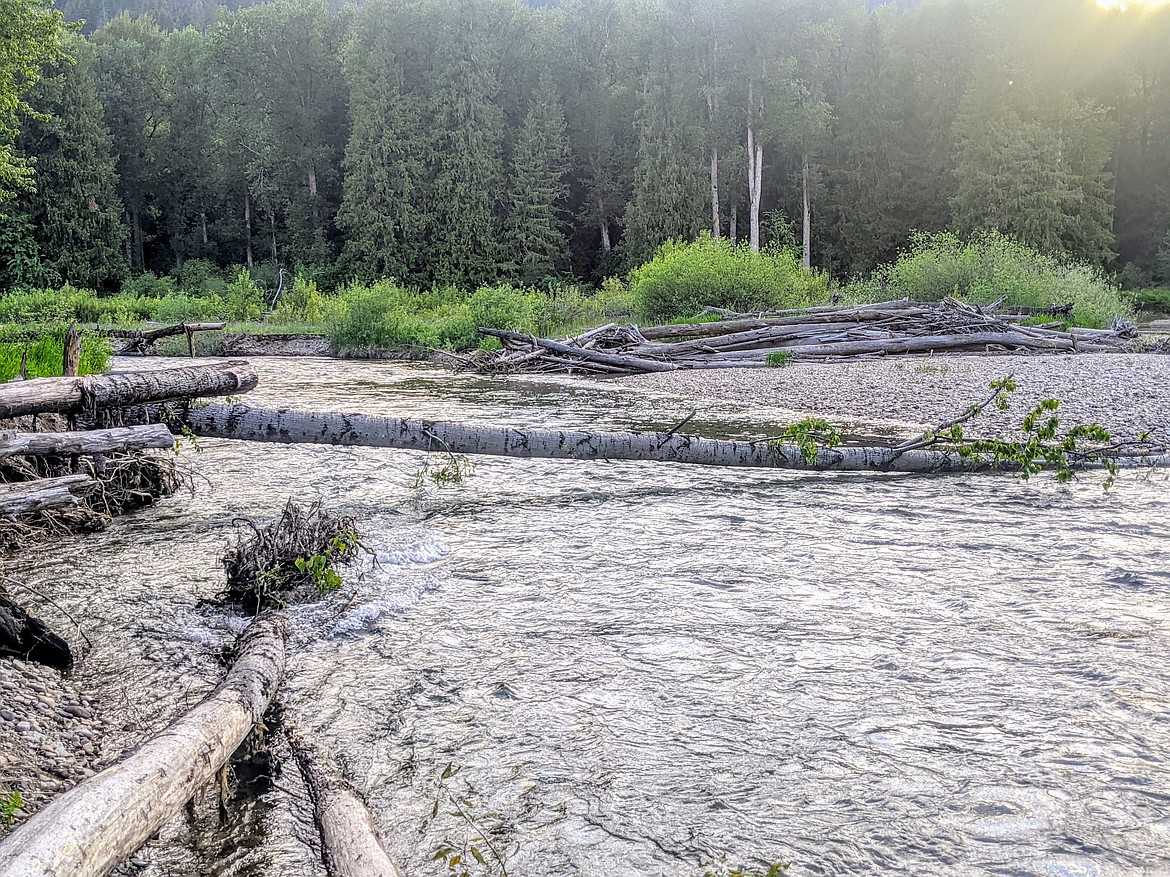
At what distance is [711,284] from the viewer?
74.4ft

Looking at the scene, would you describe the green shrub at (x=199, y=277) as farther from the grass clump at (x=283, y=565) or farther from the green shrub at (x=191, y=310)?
the grass clump at (x=283, y=565)

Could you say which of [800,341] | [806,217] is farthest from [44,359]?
[806,217]

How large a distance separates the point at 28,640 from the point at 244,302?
30248 millimetres

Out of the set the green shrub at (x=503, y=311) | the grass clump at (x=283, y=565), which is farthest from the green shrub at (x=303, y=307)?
the grass clump at (x=283, y=565)

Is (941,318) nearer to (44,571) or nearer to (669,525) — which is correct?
(669,525)

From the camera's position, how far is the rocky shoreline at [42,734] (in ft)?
9.14

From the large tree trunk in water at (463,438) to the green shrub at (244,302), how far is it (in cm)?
2585

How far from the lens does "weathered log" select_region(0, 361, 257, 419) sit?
5.11 m

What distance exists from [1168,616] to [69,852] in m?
4.54

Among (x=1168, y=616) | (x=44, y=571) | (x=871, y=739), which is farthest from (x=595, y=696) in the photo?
(x=44, y=571)

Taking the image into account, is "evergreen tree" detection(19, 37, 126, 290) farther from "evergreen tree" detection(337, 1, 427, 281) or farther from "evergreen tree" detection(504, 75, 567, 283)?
"evergreen tree" detection(504, 75, 567, 283)

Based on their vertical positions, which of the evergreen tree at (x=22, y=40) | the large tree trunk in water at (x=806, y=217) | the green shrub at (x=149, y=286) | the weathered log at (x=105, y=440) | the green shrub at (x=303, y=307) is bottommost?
the weathered log at (x=105, y=440)

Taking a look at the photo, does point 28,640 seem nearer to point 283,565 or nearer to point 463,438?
point 283,565

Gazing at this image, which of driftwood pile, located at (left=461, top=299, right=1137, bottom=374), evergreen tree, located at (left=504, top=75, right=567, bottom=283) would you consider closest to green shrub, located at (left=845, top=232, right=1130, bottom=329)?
driftwood pile, located at (left=461, top=299, right=1137, bottom=374)
